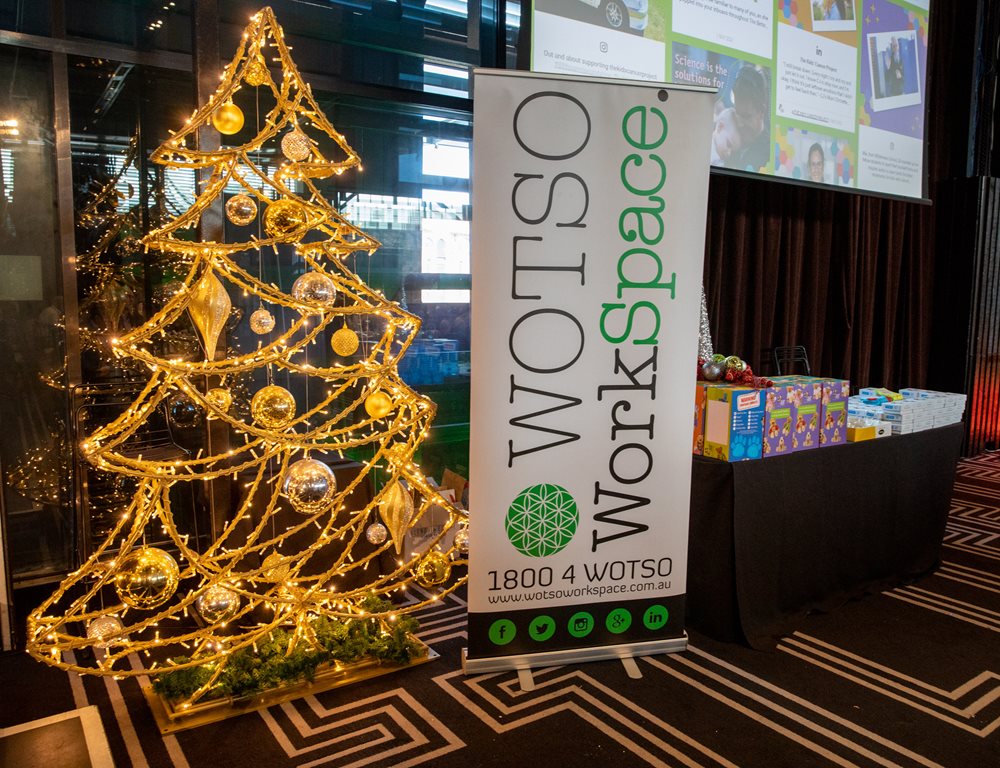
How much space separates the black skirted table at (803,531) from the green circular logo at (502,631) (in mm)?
723

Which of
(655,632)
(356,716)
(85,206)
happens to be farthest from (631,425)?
(85,206)

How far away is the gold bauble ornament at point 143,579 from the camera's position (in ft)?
6.10

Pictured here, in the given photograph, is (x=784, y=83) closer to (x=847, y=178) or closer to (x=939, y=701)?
(x=847, y=178)

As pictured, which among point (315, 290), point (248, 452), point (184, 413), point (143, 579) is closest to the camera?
point (143, 579)

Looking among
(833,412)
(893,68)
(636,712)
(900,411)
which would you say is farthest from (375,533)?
(893,68)

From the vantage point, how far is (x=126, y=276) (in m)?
2.84

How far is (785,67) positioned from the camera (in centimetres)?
371

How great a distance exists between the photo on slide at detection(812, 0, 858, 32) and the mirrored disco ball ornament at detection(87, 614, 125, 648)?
3.89 metres

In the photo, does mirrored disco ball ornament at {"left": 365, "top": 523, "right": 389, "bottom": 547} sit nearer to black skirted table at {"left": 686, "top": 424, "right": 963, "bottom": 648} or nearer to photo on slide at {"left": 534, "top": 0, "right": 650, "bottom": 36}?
Result: black skirted table at {"left": 686, "top": 424, "right": 963, "bottom": 648}

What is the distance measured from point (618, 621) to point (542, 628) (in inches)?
9.7

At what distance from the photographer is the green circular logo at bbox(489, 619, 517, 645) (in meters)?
2.29

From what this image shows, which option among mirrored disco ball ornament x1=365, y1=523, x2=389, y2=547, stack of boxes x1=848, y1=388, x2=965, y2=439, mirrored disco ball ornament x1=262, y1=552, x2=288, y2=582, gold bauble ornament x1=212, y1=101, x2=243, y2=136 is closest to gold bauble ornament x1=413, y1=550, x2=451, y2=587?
mirrored disco ball ornament x1=365, y1=523, x2=389, y2=547

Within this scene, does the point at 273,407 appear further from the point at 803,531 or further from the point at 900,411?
the point at 900,411

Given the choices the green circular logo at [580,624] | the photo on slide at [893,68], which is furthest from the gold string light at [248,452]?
the photo on slide at [893,68]
